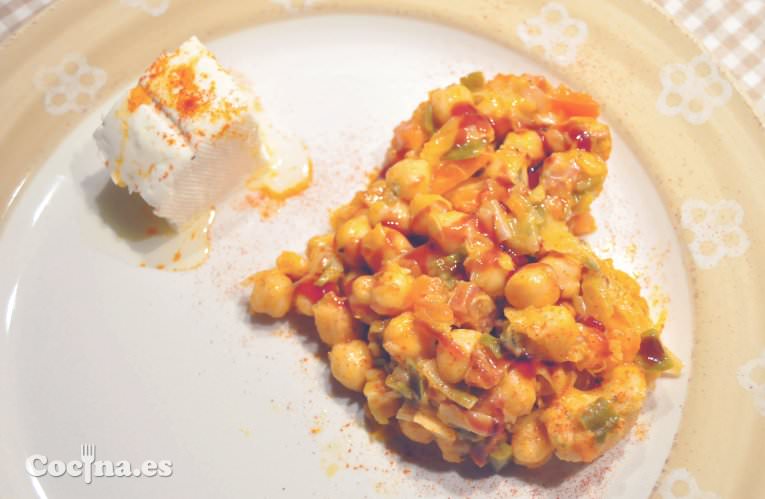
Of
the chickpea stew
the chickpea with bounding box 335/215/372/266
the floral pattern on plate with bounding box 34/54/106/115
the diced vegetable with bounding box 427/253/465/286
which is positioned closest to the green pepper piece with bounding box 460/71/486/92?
the chickpea stew

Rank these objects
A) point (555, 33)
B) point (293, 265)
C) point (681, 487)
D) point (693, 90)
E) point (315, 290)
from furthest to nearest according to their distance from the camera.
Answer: point (555, 33), point (693, 90), point (293, 265), point (315, 290), point (681, 487)

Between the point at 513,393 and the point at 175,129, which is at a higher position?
the point at 175,129

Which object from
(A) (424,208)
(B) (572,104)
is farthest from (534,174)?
(A) (424,208)

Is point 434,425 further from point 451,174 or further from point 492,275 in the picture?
point 451,174

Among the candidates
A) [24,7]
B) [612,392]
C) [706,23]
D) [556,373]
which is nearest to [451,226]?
[556,373]

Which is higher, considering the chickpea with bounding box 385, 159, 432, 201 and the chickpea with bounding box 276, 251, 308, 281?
the chickpea with bounding box 385, 159, 432, 201

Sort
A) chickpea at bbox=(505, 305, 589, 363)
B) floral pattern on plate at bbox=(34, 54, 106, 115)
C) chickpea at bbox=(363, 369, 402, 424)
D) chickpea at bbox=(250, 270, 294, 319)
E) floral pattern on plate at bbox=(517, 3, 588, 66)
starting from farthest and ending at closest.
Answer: floral pattern on plate at bbox=(517, 3, 588, 66) → floral pattern on plate at bbox=(34, 54, 106, 115) → chickpea at bbox=(250, 270, 294, 319) → chickpea at bbox=(363, 369, 402, 424) → chickpea at bbox=(505, 305, 589, 363)

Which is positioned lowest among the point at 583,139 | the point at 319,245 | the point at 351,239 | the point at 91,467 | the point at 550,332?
the point at 91,467

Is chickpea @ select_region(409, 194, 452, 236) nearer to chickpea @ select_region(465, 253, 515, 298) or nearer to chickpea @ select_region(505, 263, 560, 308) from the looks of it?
chickpea @ select_region(465, 253, 515, 298)
